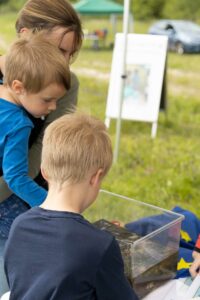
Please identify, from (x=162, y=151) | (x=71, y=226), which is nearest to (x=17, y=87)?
(x=71, y=226)

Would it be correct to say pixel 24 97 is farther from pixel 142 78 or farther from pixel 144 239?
pixel 142 78

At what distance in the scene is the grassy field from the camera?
366 centimetres

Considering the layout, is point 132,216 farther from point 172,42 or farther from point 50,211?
point 172,42

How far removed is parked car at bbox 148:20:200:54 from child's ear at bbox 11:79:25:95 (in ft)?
30.7

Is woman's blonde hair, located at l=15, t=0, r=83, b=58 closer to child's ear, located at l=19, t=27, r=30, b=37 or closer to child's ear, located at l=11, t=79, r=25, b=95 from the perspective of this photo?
child's ear, located at l=19, t=27, r=30, b=37

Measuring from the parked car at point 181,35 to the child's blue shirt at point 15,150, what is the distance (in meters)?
9.39

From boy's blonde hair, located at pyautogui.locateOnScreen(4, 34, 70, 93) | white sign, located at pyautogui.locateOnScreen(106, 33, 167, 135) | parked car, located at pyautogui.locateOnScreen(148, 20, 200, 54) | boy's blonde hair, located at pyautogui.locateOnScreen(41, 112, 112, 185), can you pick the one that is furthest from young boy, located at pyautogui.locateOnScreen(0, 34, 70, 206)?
parked car, located at pyautogui.locateOnScreen(148, 20, 200, 54)

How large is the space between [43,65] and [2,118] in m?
0.19

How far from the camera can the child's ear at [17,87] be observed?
1.63m

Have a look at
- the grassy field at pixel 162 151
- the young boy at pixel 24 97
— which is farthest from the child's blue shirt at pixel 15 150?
the grassy field at pixel 162 151

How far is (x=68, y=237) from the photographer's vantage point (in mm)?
1258

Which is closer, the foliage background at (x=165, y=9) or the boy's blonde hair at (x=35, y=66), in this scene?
the boy's blonde hair at (x=35, y=66)

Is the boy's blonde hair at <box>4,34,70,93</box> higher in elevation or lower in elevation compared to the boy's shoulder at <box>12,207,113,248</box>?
higher

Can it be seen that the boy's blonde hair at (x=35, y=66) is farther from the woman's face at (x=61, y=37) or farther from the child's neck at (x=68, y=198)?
the child's neck at (x=68, y=198)
